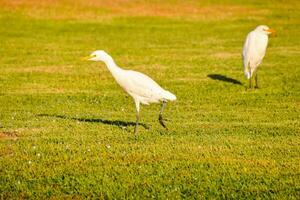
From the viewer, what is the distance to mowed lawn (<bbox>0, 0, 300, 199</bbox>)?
9.91 meters

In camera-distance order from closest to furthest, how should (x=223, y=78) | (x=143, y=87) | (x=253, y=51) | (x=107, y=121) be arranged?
1. (x=143, y=87)
2. (x=107, y=121)
3. (x=253, y=51)
4. (x=223, y=78)

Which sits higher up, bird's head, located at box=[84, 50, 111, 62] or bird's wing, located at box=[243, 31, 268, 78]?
bird's head, located at box=[84, 50, 111, 62]

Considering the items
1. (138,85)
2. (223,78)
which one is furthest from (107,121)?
(223,78)

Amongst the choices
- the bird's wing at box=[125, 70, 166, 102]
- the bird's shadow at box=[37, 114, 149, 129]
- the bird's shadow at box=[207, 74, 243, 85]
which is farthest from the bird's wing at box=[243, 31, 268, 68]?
the bird's wing at box=[125, 70, 166, 102]

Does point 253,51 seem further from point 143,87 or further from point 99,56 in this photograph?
point 99,56

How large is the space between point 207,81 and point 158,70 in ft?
11.7

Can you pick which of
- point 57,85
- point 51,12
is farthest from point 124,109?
point 51,12

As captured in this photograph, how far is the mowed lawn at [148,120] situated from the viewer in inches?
390

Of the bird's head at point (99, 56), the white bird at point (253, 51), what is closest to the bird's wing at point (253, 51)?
the white bird at point (253, 51)

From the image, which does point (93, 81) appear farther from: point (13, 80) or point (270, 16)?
point (270, 16)

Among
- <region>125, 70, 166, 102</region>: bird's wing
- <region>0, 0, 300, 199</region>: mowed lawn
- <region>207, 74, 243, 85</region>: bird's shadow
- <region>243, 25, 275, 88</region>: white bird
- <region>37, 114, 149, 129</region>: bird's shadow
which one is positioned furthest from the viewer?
<region>207, 74, 243, 85</region>: bird's shadow

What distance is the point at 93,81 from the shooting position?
23219mm

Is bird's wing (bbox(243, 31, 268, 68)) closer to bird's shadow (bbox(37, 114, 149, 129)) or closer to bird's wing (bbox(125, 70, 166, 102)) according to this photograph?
bird's shadow (bbox(37, 114, 149, 129))

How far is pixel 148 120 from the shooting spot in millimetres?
15688
